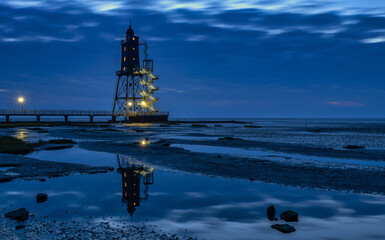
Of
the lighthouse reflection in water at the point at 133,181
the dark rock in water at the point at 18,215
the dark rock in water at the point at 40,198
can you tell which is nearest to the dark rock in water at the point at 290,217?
the lighthouse reflection in water at the point at 133,181

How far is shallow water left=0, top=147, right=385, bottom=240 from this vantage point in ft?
26.8

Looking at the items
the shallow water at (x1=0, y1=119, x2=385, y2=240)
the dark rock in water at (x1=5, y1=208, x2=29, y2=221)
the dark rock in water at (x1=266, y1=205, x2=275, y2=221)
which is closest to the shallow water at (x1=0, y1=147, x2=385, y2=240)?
the shallow water at (x1=0, y1=119, x2=385, y2=240)

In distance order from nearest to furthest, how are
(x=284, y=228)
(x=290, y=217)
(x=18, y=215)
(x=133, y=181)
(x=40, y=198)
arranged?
(x=284, y=228) → (x=18, y=215) → (x=290, y=217) → (x=40, y=198) → (x=133, y=181)

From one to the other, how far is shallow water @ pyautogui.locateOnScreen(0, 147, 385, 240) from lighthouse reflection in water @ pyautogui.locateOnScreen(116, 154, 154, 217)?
92mm

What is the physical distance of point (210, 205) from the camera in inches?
410

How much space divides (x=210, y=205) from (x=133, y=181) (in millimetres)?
4726

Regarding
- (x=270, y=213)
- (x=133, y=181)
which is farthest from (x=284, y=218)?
(x=133, y=181)

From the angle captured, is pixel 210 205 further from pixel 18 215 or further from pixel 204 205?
pixel 18 215

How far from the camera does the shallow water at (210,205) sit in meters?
8.17

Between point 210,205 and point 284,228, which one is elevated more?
point 284,228

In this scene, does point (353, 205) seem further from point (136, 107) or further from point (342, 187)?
point (136, 107)

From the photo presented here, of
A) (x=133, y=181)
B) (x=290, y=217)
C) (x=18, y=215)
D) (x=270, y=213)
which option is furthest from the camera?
(x=133, y=181)

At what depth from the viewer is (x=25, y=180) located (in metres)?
13.6

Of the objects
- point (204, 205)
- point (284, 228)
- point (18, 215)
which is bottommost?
point (204, 205)
